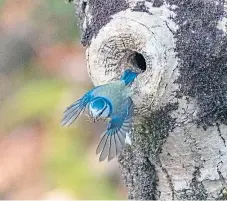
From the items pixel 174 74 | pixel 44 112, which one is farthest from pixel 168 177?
pixel 44 112

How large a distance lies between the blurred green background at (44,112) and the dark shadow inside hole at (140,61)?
3.99 feet

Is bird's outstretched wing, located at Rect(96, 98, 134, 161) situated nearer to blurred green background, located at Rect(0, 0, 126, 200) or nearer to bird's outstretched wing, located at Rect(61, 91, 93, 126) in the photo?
bird's outstretched wing, located at Rect(61, 91, 93, 126)

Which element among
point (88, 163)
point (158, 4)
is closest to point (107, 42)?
point (158, 4)

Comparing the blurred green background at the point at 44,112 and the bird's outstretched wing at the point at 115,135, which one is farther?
the blurred green background at the point at 44,112

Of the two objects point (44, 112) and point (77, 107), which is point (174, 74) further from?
point (44, 112)

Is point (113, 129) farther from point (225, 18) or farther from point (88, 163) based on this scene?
point (88, 163)

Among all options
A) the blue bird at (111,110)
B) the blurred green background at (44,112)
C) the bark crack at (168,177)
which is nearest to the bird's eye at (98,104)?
the blue bird at (111,110)

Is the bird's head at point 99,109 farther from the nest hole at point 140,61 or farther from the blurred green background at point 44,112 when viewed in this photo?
A: the blurred green background at point 44,112

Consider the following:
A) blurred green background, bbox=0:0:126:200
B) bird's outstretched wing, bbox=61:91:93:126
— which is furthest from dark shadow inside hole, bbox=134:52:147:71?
blurred green background, bbox=0:0:126:200

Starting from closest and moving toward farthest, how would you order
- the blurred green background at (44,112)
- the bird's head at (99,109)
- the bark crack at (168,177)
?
the bird's head at (99,109) → the bark crack at (168,177) → the blurred green background at (44,112)

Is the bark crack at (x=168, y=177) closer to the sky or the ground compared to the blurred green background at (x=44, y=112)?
closer to the ground

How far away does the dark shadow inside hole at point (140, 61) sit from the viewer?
3.84 ft

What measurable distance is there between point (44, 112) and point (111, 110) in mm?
1502

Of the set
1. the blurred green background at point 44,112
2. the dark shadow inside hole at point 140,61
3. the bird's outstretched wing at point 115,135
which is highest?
the blurred green background at point 44,112
